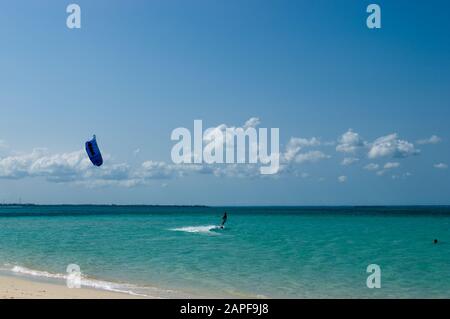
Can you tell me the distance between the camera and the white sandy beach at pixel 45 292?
1509 centimetres

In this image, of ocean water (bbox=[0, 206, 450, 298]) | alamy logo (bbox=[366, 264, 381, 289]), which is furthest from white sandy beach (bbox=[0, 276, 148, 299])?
alamy logo (bbox=[366, 264, 381, 289])

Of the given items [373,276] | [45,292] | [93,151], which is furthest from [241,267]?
[45,292]

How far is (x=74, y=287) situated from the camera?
17688 mm

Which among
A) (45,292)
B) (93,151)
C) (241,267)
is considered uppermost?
(93,151)

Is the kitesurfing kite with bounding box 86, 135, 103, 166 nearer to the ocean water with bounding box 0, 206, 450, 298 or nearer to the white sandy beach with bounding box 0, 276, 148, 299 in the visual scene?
the ocean water with bounding box 0, 206, 450, 298

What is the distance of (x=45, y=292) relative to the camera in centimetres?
1598

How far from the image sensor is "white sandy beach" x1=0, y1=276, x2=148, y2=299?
1509cm

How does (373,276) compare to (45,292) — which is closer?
(45,292)

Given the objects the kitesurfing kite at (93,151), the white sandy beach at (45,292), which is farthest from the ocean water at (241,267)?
the kitesurfing kite at (93,151)

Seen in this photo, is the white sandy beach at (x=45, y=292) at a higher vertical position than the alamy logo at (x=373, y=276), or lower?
higher

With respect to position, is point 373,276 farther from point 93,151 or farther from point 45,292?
point 93,151

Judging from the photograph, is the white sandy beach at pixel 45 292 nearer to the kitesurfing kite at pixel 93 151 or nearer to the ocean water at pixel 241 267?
the ocean water at pixel 241 267
